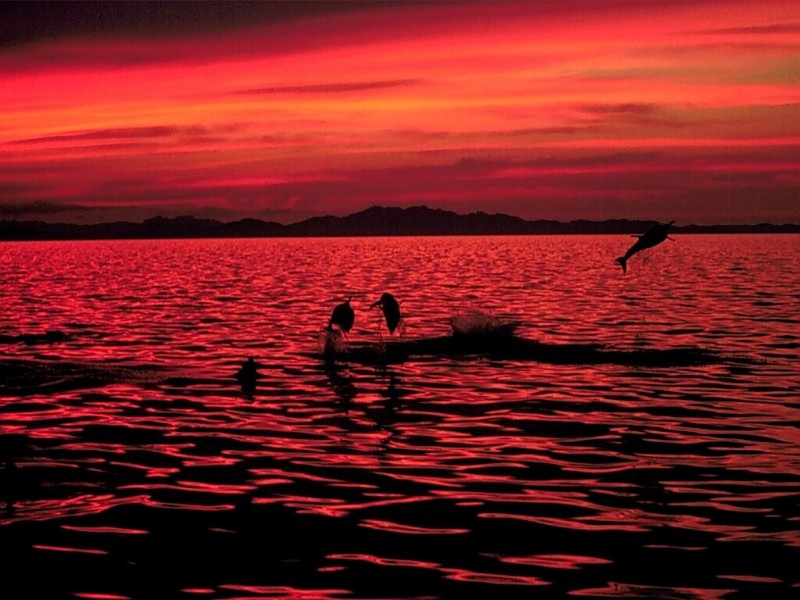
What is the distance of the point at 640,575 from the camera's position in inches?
391

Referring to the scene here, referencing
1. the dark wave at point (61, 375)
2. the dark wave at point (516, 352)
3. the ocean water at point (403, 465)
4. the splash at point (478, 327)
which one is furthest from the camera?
the splash at point (478, 327)

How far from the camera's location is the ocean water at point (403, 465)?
1012cm

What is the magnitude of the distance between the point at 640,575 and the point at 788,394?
38.8 feet

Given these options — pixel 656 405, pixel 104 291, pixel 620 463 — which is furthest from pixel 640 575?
pixel 104 291

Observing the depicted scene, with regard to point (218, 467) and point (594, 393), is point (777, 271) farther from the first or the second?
point (218, 467)

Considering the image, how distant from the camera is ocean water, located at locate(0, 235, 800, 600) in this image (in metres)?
10.1

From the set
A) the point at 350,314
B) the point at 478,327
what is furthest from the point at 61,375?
the point at 478,327

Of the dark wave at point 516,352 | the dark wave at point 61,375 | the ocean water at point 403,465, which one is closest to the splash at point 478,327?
the dark wave at point 516,352

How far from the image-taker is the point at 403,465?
14.6 m

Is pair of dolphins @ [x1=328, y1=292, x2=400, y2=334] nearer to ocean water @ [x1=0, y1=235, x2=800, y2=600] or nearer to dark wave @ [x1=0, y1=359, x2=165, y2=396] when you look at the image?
ocean water @ [x1=0, y1=235, x2=800, y2=600]

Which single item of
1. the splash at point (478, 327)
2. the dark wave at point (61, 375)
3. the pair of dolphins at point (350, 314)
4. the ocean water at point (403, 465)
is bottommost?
the ocean water at point (403, 465)

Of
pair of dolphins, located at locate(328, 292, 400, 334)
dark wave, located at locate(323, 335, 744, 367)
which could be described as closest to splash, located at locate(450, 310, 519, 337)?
dark wave, located at locate(323, 335, 744, 367)

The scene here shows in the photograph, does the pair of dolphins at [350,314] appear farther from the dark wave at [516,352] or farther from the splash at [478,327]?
the splash at [478,327]

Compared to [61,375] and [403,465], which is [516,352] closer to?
[61,375]
